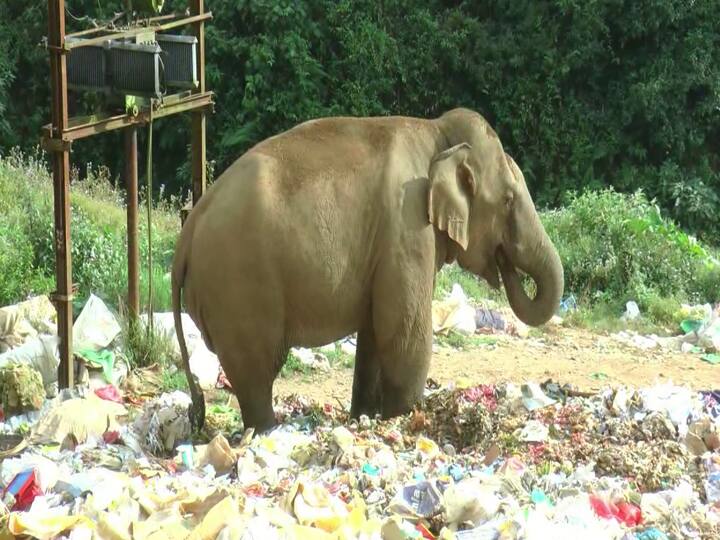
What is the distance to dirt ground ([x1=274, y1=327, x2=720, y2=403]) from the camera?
352 inches

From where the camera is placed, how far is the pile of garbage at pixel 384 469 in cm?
544

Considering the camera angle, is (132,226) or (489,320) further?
(489,320)

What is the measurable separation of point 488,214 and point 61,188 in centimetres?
238

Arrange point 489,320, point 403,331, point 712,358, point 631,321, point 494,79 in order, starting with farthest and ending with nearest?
1. point 494,79
2. point 631,321
3. point 489,320
4. point 712,358
5. point 403,331

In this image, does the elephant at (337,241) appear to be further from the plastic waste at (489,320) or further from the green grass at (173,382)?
the plastic waste at (489,320)

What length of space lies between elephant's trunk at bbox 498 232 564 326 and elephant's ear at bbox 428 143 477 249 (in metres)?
0.51

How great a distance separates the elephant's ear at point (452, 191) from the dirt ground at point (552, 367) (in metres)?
1.83

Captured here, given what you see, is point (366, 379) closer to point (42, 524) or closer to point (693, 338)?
point (42, 524)

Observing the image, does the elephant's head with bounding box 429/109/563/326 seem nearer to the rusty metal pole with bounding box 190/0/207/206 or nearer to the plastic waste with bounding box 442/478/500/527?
the plastic waste with bounding box 442/478/500/527

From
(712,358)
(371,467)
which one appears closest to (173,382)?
(371,467)

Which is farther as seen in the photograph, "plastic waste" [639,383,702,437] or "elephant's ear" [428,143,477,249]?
"plastic waste" [639,383,702,437]

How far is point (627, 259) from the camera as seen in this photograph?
11.8m

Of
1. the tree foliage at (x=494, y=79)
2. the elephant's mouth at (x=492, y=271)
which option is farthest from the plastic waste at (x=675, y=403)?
the tree foliage at (x=494, y=79)

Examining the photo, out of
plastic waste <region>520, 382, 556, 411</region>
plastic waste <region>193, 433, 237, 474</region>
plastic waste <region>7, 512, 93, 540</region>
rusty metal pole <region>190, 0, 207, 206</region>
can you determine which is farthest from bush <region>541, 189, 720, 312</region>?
plastic waste <region>7, 512, 93, 540</region>
